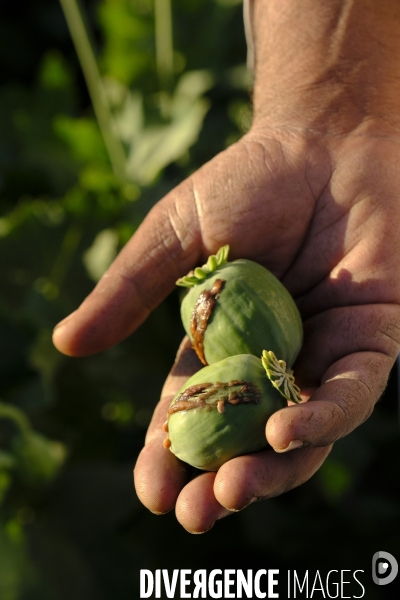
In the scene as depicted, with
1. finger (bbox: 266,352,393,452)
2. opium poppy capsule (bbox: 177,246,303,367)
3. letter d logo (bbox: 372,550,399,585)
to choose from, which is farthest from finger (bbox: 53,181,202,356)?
letter d logo (bbox: 372,550,399,585)

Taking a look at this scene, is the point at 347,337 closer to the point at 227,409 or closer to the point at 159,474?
the point at 227,409

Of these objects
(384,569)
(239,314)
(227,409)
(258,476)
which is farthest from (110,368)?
(258,476)

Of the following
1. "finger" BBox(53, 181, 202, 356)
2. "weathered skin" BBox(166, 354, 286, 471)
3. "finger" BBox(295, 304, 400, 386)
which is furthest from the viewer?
"finger" BBox(53, 181, 202, 356)

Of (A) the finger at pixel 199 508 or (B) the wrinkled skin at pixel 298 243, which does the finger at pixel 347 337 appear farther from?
(A) the finger at pixel 199 508

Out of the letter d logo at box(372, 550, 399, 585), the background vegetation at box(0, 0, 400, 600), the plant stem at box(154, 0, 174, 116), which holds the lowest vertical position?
the letter d logo at box(372, 550, 399, 585)

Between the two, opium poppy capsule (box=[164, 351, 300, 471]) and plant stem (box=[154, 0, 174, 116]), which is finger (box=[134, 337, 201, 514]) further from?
plant stem (box=[154, 0, 174, 116])

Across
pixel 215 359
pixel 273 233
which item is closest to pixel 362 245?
pixel 273 233
